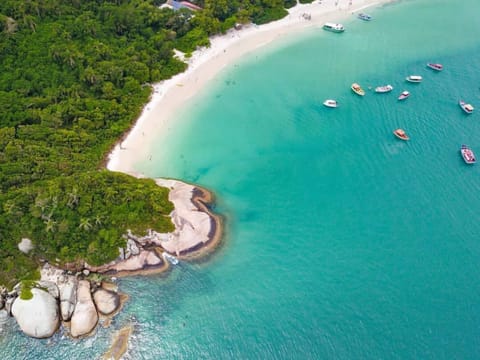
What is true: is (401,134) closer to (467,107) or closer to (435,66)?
(467,107)

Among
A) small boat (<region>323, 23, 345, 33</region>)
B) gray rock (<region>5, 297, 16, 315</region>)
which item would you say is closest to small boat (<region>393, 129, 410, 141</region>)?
small boat (<region>323, 23, 345, 33</region>)

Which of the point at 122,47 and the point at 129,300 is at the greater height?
the point at 122,47

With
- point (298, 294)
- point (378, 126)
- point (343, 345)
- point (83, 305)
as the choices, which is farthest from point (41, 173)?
point (378, 126)

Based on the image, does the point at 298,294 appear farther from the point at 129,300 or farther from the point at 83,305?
the point at 83,305

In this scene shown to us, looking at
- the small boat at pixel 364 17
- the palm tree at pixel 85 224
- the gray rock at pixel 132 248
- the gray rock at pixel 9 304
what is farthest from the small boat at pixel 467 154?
the gray rock at pixel 9 304

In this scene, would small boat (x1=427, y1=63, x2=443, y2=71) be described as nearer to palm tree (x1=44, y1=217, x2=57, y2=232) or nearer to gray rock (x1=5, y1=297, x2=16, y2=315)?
palm tree (x1=44, y1=217, x2=57, y2=232)

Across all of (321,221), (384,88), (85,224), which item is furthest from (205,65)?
(85,224)
